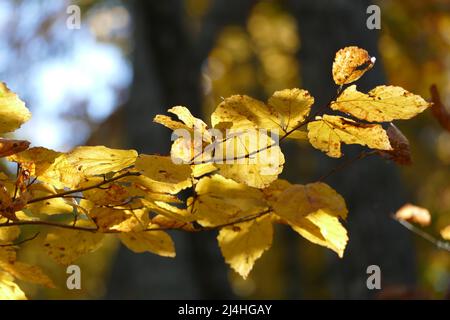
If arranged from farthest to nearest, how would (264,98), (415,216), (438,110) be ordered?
1. (264,98)
2. (415,216)
3. (438,110)

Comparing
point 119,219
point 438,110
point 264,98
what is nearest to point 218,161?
point 119,219

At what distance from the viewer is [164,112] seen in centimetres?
279

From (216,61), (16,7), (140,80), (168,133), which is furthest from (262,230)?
(216,61)

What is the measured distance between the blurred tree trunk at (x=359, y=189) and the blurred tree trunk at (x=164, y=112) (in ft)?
2.13

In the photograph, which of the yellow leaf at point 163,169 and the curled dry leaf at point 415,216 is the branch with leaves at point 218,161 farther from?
the curled dry leaf at point 415,216

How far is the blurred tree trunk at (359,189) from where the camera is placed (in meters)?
1.92

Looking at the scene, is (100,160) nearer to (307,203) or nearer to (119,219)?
(119,219)

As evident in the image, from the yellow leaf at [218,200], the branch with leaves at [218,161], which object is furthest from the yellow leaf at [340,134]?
the yellow leaf at [218,200]

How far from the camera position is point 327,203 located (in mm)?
598

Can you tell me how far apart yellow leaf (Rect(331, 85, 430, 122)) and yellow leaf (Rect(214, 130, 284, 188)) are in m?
0.08

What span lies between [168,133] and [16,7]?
10.2 ft

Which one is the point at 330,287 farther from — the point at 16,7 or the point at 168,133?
the point at 16,7

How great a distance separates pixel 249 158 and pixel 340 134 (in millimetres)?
109

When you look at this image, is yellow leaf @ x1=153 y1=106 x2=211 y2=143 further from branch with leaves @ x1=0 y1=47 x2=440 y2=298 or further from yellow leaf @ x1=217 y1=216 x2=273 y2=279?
yellow leaf @ x1=217 y1=216 x2=273 y2=279
